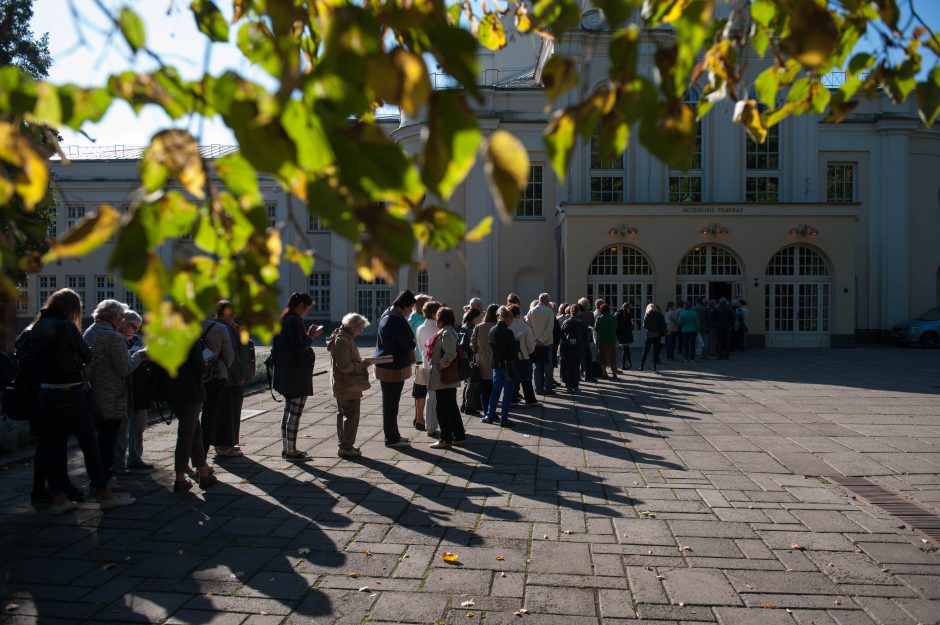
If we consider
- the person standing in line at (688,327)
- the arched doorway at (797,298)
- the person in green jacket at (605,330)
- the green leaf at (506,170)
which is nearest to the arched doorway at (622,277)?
the arched doorway at (797,298)

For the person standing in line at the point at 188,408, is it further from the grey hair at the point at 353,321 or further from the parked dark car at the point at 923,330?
the parked dark car at the point at 923,330

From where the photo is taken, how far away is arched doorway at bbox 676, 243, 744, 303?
28.4 metres

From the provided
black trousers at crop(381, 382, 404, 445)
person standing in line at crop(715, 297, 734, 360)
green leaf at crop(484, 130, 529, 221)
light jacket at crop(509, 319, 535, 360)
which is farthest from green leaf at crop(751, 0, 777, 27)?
person standing in line at crop(715, 297, 734, 360)

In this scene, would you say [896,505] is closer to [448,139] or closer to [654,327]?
[448,139]

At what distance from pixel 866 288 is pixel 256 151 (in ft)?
113

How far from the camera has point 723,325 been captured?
22109 mm

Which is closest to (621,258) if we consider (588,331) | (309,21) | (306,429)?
(588,331)

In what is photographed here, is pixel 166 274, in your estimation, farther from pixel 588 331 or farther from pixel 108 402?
pixel 588 331

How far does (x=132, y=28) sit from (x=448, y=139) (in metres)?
1.30

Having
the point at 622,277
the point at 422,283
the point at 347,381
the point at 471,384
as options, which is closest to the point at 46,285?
the point at 422,283

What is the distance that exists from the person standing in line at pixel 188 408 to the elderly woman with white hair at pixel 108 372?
45 centimetres

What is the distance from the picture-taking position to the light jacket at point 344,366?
8.46 metres

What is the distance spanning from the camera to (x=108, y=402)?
6.88 meters

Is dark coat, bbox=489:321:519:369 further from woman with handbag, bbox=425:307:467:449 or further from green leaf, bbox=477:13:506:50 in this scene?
green leaf, bbox=477:13:506:50
